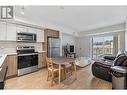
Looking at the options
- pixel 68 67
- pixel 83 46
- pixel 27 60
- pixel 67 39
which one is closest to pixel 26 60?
pixel 27 60

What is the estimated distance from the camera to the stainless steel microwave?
4.06 meters

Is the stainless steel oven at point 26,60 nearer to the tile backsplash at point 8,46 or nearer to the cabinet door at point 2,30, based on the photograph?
the tile backsplash at point 8,46

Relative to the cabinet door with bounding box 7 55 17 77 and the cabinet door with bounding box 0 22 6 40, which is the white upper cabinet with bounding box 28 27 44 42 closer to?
the cabinet door with bounding box 0 22 6 40

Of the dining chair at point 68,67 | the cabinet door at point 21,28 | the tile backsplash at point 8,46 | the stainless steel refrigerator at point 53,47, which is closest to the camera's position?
the dining chair at point 68,67

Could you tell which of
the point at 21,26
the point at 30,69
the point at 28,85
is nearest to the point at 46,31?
the point at 21,26

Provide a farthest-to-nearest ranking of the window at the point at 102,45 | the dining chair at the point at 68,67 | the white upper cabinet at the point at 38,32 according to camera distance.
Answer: the window at the point at 102,45 → the white upper cabinet at the point at 38,32 → the dining chair at the point at 68,67

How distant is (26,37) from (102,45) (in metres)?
5.17

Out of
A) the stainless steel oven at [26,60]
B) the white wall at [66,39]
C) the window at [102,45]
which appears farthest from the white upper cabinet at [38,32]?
the window at [102,45]

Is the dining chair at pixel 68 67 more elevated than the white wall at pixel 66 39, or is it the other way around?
the white wall at pixel 66 39

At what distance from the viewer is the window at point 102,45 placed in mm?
6674

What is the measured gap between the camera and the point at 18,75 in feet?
12.7

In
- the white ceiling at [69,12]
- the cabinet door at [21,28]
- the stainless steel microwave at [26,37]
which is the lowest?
the stainless steel microwave at [26,37]

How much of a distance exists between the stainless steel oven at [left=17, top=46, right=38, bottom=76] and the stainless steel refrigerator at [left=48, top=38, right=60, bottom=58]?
86 centimetres

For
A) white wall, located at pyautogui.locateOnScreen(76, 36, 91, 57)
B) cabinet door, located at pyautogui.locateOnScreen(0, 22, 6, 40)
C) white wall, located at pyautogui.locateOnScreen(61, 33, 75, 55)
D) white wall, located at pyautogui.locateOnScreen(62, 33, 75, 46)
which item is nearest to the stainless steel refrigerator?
white wall, located at pyautogui.locateOnScreen(61, 33, 75, 55)
